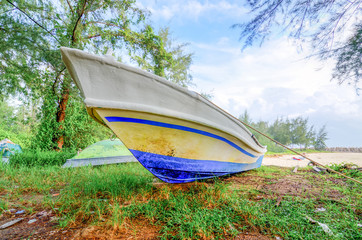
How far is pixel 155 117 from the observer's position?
1861 mm

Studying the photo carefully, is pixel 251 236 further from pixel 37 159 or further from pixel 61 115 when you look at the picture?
pixel 61 115

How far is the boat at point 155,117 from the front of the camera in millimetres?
1599

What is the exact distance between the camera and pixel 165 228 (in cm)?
140

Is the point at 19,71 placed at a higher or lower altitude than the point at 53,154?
higher

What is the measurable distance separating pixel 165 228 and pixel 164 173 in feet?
2.59

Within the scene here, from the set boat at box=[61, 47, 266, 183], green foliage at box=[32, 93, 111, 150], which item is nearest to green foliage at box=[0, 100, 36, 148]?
green foliage at box=[32, 93, 111, 150]

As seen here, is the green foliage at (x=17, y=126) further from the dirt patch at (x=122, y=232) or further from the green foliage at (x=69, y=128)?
the dirt patch at (x=122, y=232)

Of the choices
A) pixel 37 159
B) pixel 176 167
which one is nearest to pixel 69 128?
pixel 37 159

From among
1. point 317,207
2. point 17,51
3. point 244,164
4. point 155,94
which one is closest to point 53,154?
point 17,51

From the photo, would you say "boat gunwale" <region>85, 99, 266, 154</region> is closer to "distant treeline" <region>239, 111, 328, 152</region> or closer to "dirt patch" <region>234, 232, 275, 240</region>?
"dirt patch" <region>234, 232, 275, 240</region>

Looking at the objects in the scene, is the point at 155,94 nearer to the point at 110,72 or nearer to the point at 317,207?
the point at 110,72

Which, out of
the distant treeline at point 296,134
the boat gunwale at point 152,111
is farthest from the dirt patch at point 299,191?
the distant treeline at point 296,134

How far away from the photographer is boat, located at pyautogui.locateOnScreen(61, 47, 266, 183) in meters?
1.60

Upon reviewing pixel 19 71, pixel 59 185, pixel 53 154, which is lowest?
pixel 59 185
